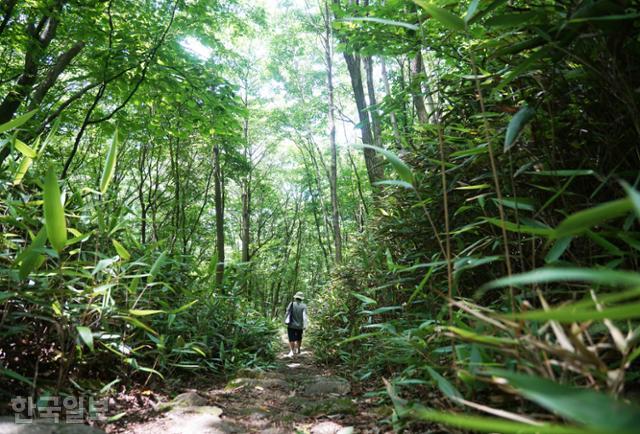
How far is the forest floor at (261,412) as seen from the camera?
6.47 feet

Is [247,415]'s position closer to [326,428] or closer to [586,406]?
[326,428]

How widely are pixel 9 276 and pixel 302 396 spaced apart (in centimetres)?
236

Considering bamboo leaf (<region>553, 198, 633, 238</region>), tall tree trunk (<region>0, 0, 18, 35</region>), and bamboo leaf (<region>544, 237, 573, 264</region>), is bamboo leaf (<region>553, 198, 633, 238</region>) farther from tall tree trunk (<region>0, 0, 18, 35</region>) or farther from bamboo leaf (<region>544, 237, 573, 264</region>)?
tall tree trunk (<region>0, 0, 18, 35</region>)

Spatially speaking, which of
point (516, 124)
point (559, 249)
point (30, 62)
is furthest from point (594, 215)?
point (30, 62)

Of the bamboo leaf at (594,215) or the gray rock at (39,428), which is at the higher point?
the bamboo leaf at (594,215)

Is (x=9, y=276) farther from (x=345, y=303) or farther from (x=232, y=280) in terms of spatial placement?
(x=345, y=303)

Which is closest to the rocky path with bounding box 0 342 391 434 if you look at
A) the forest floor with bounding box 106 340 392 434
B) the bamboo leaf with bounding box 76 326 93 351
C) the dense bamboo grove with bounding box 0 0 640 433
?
the forest floor with bounding box 106 340 392 434

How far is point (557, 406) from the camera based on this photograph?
17.5 inches

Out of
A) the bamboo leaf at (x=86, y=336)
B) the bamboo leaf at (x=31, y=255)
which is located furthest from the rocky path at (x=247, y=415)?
the bamboo leaf at (x=31, y=255)

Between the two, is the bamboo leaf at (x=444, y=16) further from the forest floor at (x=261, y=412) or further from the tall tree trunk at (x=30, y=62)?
the tall tree trunk at (x=30, y=62)

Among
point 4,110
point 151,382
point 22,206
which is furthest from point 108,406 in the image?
point 4,110

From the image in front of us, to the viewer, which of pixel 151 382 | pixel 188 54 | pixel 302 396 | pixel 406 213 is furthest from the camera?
pixel 188 54

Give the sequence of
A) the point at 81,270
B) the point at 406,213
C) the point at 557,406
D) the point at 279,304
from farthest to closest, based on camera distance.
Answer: the point at 279,304, the point at 406,213, the point at 81,270, the point at 557,406

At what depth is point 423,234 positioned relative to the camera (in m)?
2.70
